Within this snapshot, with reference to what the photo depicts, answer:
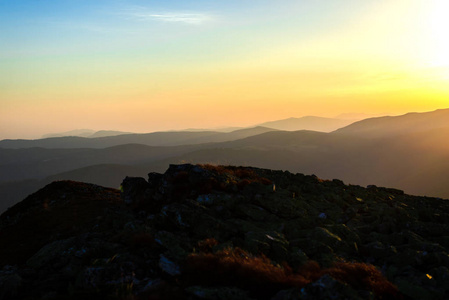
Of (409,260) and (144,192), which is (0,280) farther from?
(409,260)

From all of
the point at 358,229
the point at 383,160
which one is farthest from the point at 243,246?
the point at 383,160

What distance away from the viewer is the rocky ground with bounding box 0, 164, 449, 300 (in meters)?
6.90

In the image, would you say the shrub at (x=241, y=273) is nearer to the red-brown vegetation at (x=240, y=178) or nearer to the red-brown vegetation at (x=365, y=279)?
the red-brown vegetation at (x=365, y=279)

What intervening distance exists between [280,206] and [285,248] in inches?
184

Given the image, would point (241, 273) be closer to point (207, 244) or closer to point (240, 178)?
point (207, 244)

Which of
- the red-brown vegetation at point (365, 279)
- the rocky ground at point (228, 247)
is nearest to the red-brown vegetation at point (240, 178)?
the rocky ground at point (228, 247)

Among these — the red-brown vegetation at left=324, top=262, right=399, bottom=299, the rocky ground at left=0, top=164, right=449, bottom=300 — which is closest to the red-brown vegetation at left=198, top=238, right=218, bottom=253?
the rocky ground at left=0, top=164, right=449, bottom=300

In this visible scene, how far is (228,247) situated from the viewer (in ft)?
28.0


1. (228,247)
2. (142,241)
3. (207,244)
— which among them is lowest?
(207,244)

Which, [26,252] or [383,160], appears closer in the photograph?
[26,252]

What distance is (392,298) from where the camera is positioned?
696 centimetres

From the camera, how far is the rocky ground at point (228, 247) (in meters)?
6.90

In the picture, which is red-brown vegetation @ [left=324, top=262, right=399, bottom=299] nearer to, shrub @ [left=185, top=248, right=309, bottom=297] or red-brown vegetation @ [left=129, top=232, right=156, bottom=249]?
shrub @ [left=185, top=248, right=309, bottom=297]

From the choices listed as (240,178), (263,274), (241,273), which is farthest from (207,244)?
(240,178)
